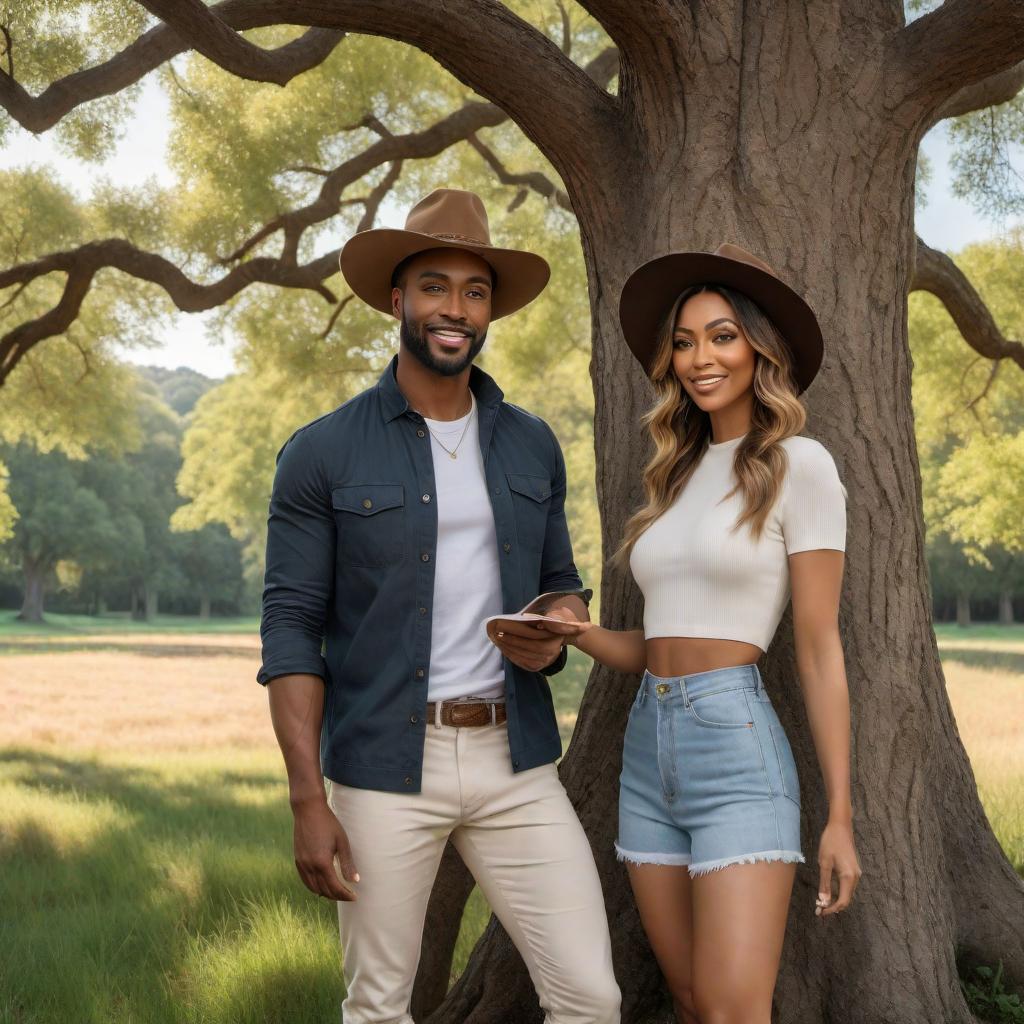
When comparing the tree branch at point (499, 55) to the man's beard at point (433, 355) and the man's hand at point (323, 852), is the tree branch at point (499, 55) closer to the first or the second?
the man's beard at point (433, 355)

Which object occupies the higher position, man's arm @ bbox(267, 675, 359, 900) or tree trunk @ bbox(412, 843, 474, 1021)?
man's arm @ bbox(267, 675, 359, 900)

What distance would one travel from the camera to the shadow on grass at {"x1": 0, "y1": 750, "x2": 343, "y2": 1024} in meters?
5.15

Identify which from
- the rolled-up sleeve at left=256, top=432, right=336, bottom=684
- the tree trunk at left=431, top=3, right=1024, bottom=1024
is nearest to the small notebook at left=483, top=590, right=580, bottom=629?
the rolled-up sleeve at left=256, top=432, right=336, bottom=684

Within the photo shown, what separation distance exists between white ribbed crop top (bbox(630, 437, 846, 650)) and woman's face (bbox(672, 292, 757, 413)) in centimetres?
22

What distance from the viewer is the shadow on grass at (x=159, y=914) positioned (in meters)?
5.15

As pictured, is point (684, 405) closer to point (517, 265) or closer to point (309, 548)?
point (517, 265)

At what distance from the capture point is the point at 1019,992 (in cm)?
418

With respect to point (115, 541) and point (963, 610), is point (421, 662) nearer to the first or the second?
point (963, 610)

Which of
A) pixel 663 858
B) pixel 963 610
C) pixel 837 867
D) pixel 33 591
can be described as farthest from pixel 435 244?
pixel 33 591

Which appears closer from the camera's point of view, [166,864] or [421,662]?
[421,662]

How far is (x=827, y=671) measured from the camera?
2957 mm

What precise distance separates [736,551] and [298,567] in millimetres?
1249

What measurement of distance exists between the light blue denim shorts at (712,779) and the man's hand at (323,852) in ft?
2.58

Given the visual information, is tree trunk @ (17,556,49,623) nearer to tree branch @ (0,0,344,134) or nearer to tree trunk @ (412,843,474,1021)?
tree branch @ (0,0,344,134)
